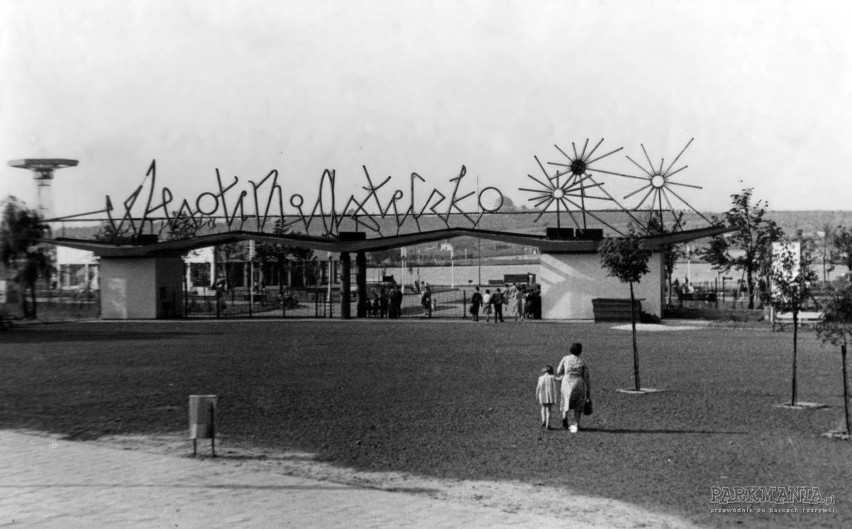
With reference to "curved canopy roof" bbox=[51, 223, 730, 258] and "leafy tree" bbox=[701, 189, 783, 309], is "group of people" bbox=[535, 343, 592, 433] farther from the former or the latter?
"leafy tree" bbox=[701, 189, 783, 309]

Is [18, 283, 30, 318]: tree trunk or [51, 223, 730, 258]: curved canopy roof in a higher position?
[51, 223, 730, 258]: curved canopy roof

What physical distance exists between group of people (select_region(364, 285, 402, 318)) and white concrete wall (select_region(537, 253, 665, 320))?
810 cm

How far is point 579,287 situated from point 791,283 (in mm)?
28111

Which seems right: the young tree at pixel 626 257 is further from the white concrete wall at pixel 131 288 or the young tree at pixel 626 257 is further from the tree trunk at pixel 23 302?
the tree trunk at pixel 23 302

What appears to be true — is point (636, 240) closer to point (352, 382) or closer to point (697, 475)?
point (352, 382)

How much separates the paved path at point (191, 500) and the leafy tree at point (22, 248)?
134 feet

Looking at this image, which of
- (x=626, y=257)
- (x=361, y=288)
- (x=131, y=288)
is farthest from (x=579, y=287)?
(x=626, y=257)

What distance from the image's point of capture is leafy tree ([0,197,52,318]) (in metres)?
50.8

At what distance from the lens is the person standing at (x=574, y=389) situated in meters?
15.4

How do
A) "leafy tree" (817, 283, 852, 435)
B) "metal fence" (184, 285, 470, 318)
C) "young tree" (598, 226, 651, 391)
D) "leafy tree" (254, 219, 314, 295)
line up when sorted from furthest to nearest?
"leafy tree" (254, 219, 314, 295) → "metal fence" (184, 285, 470, 318) → "young tree" (598, 226, 651, 391) → "leafy tree" (817, 283, 852, 435)

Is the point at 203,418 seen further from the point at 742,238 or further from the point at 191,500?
Answer: the point at 742,238

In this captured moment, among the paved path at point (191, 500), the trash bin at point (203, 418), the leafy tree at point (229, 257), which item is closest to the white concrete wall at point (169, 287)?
the leafy tree at point (229, 257)

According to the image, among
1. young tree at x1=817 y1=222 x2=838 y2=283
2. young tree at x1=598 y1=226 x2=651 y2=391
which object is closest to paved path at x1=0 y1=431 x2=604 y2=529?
young tree at x1=598 y1=226 x2=651 y2=391

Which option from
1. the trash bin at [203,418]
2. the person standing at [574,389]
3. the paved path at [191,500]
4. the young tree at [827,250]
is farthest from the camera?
the young tree at [827,250]
